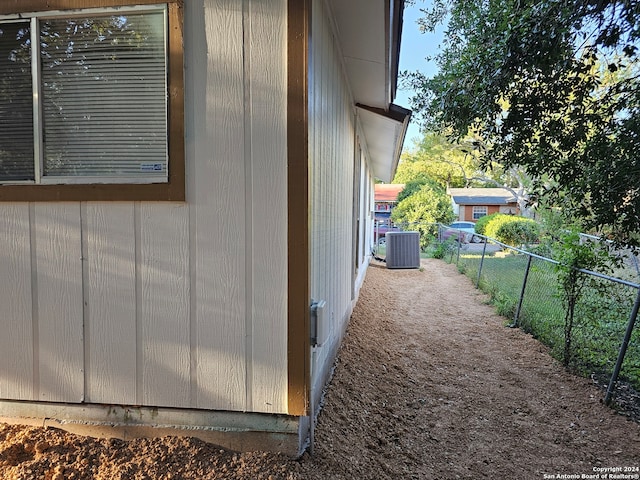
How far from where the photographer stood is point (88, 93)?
7.48ft

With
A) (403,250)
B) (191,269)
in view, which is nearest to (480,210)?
(403,250)

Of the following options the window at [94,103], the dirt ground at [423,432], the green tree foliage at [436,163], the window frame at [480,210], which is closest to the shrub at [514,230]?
the green tree foliage at [436,163]

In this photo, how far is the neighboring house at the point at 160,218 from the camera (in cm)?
221

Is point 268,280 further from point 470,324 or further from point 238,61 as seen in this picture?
point 470,324

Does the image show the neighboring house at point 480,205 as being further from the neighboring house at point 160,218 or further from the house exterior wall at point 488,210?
the neighboring house at point 160,218

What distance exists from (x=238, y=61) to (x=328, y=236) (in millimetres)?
1629

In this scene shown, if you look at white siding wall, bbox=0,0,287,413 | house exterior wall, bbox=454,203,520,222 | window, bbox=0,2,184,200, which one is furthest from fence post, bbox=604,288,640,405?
house exterior wall, bbox=454,203,520,222

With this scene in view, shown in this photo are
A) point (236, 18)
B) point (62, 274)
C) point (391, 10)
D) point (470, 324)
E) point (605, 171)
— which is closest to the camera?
point (236, 18)

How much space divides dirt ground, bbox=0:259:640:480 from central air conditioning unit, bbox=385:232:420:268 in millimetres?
6441

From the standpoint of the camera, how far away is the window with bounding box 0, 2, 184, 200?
2229mm

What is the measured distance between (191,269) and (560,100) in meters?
3.60

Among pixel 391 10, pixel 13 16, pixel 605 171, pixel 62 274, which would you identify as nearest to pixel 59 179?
pixel 62 274

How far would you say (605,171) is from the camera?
11.0 feet

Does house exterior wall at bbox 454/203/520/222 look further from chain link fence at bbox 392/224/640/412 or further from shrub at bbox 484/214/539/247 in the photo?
chain link fence at bbox 392/224/640/412
